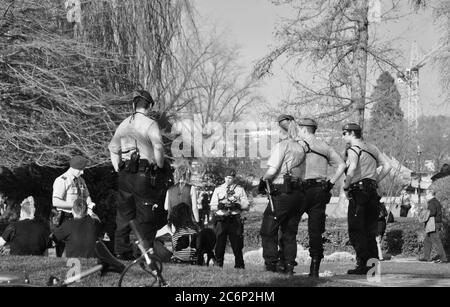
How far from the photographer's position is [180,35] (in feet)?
58.5

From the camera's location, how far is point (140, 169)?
7.41 metres

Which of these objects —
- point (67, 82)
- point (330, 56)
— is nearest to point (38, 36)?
point (67, 82)

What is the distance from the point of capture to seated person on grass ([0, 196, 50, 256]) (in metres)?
11.1

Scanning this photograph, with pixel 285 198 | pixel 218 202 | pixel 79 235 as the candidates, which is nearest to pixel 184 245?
pixel 218 202

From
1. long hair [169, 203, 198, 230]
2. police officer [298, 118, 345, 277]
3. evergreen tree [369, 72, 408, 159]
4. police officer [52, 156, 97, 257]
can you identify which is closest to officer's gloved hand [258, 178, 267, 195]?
police officer [298, 118, 345, 277]

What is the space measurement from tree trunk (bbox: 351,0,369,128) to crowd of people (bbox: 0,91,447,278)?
11259 millimetres

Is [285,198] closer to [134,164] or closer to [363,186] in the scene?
[363,186]

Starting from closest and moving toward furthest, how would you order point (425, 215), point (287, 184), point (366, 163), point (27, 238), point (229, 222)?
point (287, 184) < point (366, 163) < point (27, 238) < point (229, 222) < point (425, 215)

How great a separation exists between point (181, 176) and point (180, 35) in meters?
5.63

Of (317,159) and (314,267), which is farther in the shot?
(317,159)

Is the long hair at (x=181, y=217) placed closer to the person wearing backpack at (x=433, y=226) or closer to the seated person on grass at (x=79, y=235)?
the seated person on grass at (x=79, y=235)

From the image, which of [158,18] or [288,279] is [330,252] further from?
[288,279]

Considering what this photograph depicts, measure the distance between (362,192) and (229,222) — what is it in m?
3.24

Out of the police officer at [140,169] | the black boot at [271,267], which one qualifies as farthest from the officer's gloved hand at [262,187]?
the police officer at [140,169]
